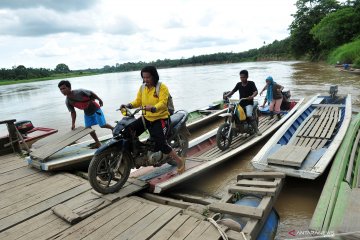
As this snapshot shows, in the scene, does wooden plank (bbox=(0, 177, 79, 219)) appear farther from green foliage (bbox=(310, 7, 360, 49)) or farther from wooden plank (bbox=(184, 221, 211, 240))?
green foliage (bbox=(310, 7, 360, 49))

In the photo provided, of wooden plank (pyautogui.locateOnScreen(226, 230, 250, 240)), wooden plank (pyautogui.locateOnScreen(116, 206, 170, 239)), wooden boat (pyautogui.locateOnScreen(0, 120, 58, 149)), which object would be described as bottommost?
wooden plank (pyautogui.locateOnScreen(116, 206, 170, 239))

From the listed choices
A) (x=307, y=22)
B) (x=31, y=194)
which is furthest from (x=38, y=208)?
(x=307, y=22)

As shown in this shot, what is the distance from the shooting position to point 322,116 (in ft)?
25.9

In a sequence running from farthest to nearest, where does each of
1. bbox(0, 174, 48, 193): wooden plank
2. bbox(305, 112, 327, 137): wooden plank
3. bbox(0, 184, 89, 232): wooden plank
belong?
bbox(305, 112, 327, 137): wooden plank
bbox(0, 174, 48, 193): wooden plank
bbox(0, 184, 89, 232): wooden plank

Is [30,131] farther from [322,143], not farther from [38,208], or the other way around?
[322,143]

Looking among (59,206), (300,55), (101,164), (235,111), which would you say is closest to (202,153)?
(235,111)

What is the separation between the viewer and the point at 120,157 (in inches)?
157

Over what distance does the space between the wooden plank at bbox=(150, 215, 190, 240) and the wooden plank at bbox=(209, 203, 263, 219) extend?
1.20 feet

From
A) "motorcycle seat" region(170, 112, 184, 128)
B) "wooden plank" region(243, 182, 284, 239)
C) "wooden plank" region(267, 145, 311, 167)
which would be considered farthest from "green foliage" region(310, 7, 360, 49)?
"wooden plank" region(243, 182, 284, 239)

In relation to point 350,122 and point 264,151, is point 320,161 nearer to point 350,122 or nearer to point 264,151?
point 264,151

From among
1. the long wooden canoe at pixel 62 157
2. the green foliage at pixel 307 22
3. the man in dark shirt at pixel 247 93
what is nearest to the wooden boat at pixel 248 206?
the long wooden canoe at pixel 62 157

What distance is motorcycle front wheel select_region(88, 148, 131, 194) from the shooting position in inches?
146

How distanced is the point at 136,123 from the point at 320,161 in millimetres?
2982

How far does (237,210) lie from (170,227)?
76 centimetres
